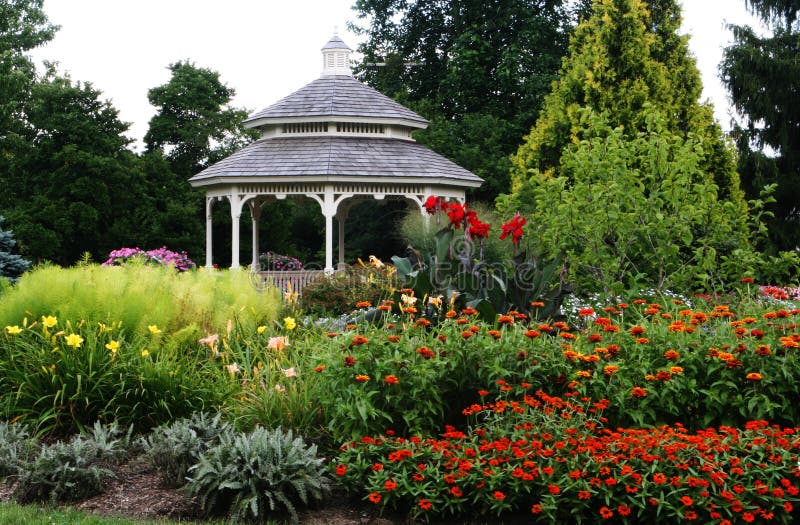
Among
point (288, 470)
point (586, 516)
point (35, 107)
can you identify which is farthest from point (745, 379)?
point (35, 107)

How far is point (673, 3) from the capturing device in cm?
1827

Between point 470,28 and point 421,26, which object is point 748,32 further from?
point 421,26

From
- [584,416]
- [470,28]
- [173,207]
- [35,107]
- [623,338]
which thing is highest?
[470,28]

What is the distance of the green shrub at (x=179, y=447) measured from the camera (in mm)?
5559

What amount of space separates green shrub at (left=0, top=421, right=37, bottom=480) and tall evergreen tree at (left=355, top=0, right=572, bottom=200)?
19145 millimetres

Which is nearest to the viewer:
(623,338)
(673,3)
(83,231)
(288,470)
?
(288,470)

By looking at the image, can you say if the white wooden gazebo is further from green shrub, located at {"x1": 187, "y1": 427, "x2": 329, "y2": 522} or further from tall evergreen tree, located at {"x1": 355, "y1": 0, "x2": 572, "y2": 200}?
green shrub, located at {"x1": 187, "y1": 427, "x2": 329, "y2": 522}

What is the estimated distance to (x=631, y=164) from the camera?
12031mm

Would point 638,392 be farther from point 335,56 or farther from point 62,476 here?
point 335,56

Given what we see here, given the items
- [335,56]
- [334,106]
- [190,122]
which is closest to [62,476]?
[334,106]

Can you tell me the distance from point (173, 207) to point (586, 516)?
25499 mm

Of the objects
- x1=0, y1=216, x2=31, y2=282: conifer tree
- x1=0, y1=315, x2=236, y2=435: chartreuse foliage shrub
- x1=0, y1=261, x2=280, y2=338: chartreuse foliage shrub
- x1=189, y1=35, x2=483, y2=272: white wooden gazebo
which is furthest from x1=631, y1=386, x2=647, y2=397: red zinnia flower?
x1=189, y1=35, x2=483, y2=272: white wooden gazebo

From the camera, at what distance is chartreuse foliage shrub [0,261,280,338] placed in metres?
7.28

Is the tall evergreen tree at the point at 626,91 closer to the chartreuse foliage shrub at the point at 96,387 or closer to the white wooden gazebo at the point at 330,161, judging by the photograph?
the white wooden gazebo at the point at 330,161
